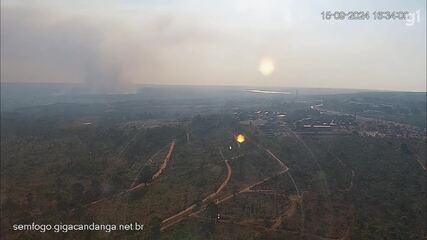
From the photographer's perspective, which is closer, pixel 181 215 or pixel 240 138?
pixel 181 215

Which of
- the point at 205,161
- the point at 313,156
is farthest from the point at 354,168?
the point at 205,161

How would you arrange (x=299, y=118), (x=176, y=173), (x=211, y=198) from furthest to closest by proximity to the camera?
(x=299, y=118) < (x=176, y=173) < (x=211, y=198)

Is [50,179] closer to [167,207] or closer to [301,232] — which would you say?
[167,207]

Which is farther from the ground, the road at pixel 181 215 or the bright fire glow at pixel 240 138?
the bright fire glow at pixel 240 138

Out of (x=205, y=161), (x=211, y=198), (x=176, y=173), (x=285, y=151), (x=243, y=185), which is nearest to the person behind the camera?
(x=211, y=198)

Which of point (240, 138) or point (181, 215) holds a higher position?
point (240, 138)

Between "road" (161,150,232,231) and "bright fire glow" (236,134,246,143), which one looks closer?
"road" (161,150,232,231)

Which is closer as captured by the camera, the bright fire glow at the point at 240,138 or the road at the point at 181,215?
the road at the point at 181,215

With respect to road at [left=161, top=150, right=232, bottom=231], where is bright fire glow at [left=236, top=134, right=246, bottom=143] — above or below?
above

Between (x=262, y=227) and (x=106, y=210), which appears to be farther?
(x=106, y=210)
